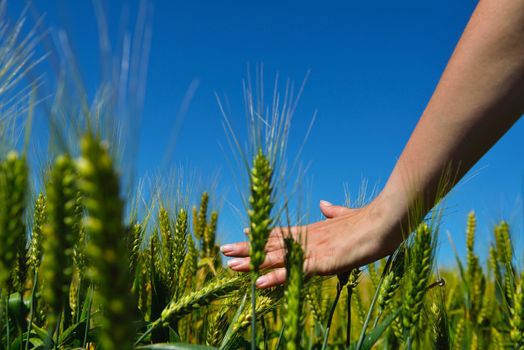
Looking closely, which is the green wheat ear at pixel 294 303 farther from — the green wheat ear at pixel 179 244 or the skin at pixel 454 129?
the green wheat ear at pixel 179 244

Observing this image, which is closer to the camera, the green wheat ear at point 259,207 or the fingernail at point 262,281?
the green wheat ear at point 259,207

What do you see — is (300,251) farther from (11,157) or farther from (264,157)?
(11,157)

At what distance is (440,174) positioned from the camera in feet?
4.92

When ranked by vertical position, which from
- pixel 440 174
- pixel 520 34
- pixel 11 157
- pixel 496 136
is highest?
pixel 520 34

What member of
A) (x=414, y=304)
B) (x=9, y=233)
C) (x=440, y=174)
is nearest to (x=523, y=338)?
(x=414, y=304)

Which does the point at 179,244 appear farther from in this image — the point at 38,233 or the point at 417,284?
the point at 417,284

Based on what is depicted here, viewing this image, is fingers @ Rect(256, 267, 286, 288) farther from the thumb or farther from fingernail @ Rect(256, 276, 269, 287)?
the thumb

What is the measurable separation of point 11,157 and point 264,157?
478 millimetres

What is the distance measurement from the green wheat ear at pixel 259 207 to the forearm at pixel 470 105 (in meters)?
0.47

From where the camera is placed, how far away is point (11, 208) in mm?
776

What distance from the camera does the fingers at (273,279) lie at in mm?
1636

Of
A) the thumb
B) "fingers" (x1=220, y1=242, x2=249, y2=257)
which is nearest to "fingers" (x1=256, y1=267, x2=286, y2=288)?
"fingers" (x1=220, y1=242, x2=249, y2=257)

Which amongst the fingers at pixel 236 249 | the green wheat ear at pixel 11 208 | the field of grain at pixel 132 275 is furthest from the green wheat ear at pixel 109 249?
the fingers at pixel 236 249

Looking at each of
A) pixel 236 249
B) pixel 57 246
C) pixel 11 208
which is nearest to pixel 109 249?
pixel 57 246
